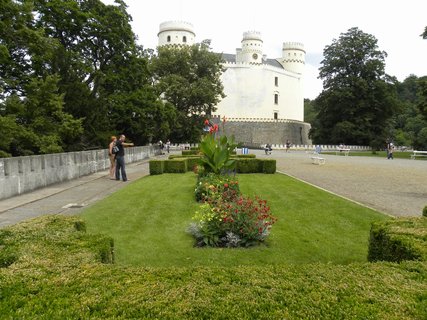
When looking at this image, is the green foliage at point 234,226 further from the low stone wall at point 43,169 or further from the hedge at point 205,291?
the low stone wall at point 43,169

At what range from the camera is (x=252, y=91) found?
72.4 meters

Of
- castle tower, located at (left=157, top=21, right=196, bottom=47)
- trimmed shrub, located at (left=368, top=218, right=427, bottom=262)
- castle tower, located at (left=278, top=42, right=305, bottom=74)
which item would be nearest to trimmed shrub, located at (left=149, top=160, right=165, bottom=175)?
trimmed shrub, located at (left=368, top=218, right=427, bottom=262)

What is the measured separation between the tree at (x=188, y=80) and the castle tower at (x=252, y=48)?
30.0m

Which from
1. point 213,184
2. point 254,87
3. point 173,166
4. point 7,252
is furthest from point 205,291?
point 254,87

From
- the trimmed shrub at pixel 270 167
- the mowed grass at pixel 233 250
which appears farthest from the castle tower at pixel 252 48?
the mowed grass at pixel 233 250

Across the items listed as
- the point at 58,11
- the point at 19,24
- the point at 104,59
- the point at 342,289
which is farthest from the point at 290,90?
the point at 342,289

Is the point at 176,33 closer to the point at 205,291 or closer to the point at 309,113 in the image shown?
the point at 309,113

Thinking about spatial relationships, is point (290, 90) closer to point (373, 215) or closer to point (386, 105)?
point (386, 105)

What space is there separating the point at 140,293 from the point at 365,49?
2268 inches

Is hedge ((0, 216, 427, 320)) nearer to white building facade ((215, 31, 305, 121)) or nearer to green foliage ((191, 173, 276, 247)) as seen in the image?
green foliage ((191, 173, 276, 247))

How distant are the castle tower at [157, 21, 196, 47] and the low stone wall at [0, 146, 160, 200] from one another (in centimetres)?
5000

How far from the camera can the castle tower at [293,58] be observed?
3105 inches

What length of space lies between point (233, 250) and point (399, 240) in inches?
98.0

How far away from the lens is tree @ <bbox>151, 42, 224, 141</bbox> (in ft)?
132
